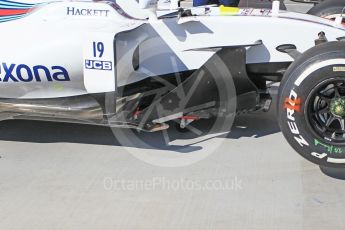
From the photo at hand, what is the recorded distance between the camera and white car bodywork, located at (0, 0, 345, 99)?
379cm

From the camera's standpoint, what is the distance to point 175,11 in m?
4.43

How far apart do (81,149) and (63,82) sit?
51 cm

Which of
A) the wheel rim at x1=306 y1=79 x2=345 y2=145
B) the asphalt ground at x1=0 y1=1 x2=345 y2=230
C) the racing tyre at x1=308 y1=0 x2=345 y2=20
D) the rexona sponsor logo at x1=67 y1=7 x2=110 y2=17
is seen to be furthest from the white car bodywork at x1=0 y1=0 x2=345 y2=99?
the racing tyre at x1=308 y1=0 x2=345 y2=20

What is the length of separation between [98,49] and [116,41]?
17 centimetres

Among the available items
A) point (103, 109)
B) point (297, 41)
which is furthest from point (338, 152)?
point (103, 109)

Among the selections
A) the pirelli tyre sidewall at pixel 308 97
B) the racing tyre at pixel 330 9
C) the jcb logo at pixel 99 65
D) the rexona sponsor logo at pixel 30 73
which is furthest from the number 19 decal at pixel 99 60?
the racing tyre at pixel 330 9

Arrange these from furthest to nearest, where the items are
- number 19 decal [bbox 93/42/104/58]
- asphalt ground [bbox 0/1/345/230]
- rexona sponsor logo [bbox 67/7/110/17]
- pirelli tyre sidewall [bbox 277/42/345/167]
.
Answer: rexona sponsor logo [bbox 67/7/110/17] < number 19 decal [bbox 93/42/104/58] < pirelli tyre sidewall [bbox 277/42/345/167] < asphalt ground [bbox 0/1/345/230]

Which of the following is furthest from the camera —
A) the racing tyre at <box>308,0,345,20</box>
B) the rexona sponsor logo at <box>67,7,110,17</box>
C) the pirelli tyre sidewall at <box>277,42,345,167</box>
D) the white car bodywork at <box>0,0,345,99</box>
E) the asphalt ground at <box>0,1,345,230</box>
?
the racing tyre at <box>308,0,345,20</box>

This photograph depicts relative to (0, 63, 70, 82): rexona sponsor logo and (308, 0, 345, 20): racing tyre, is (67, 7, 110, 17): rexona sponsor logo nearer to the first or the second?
(0, 63, 70, 82): rexona sponsor logo

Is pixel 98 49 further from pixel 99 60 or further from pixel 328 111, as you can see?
pixel 328 111

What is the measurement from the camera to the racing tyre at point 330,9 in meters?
4.90

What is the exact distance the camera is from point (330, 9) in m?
4.95

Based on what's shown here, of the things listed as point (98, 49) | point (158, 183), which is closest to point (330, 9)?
point (98, 49)

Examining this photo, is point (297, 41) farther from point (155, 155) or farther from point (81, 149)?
point (81, 149)
